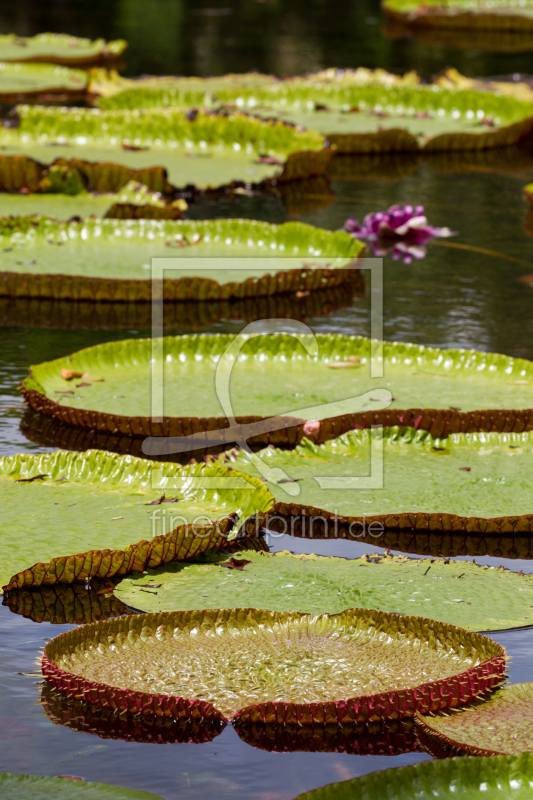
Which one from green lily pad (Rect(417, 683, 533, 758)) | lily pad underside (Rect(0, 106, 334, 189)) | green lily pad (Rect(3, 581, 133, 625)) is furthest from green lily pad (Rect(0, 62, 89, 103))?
green lily pad (Rect(417, 683, 533, 758))

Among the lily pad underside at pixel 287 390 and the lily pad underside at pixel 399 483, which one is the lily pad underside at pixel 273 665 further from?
the lily pad underside at pixel 287 390

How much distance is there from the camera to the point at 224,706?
211cm

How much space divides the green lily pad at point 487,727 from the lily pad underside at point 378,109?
21.5ft

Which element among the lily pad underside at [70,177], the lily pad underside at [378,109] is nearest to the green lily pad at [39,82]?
the lily pad underside at [378,109]

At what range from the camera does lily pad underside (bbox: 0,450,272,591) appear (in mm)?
2650

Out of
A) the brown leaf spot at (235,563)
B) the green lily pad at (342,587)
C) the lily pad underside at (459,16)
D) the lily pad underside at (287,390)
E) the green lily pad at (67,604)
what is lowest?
the green lily pad at (67,604)

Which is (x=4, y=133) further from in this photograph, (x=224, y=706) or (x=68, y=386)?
(x=224, y=706)

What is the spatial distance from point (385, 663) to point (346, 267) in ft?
10.8

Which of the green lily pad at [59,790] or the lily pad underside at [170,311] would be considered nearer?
the green lily pad at [59,790]

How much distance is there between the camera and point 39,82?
10406 mm

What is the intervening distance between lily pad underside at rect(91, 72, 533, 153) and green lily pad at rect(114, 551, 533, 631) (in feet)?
19.6

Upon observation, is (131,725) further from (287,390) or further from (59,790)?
(287,390)

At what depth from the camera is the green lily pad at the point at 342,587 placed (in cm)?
249

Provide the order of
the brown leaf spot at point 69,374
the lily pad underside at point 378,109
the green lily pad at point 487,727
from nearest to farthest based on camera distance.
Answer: the green lily pad at point 487,727, the brown leaf spot at point 69,374, the lily pad underside at point 378,109
